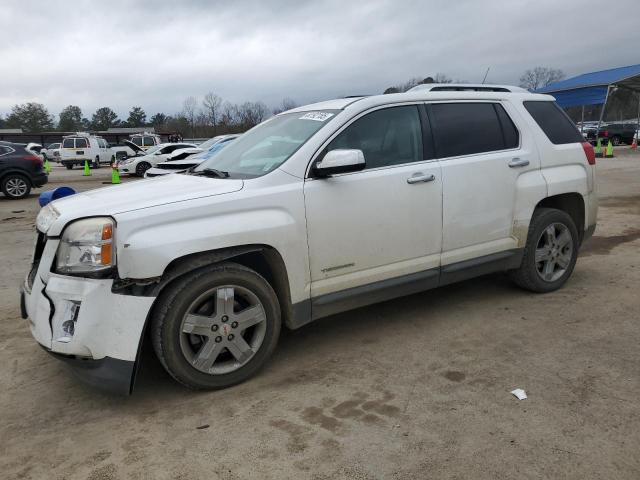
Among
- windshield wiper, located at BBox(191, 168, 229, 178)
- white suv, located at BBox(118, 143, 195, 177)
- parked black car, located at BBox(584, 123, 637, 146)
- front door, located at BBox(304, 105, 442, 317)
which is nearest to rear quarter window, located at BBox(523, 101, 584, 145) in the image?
front door, located at BBox(304, 105, 442, 317)

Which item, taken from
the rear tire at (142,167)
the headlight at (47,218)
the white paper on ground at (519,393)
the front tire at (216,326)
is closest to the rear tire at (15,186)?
the rear tire at (142,167)

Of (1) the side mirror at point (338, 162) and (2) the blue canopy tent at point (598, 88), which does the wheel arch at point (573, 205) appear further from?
(2) the blue canopy tent at point (598, 88)

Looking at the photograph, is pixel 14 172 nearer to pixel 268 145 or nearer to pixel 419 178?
pixel 268 145

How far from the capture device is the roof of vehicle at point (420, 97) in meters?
3.78

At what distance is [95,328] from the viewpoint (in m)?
2.79

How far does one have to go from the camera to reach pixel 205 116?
280 ft

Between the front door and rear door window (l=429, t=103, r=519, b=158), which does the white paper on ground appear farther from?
rear door window (l=429, t=103, r=519, b=158)

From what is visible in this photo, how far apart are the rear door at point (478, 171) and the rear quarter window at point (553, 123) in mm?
298

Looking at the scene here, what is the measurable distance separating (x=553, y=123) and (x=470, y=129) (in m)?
1.08

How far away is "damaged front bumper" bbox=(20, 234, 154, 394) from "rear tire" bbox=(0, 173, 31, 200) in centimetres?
1356

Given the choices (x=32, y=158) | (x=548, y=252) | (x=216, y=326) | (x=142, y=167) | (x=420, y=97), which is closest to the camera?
(x=216, y=326)

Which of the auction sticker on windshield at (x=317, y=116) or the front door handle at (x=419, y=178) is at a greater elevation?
the auction sticker on windshield at (x=317, y=116)

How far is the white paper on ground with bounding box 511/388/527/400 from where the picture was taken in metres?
2.96

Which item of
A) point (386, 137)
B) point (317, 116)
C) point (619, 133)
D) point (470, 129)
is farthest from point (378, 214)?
point (619, 133)
